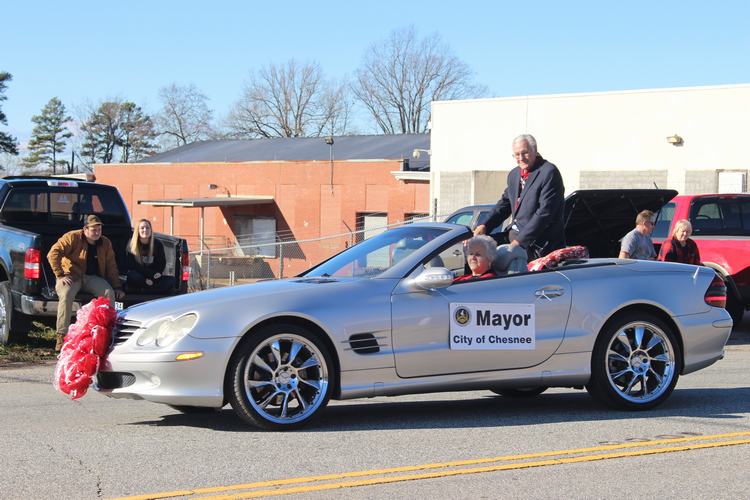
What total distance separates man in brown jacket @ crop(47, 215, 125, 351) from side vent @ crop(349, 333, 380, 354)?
17.3 feet

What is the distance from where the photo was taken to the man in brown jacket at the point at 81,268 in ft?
38.8

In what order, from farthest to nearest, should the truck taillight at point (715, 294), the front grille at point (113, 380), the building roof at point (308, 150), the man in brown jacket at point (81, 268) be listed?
1. the building roof at point (308, 150)
2. the man in brown jacket at point (81, 268)
3. the truck taillight at point (715, 294)
4. the front grille at point (113, 380)

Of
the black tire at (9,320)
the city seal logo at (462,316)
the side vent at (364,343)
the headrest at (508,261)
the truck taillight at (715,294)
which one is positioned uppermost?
the headrest at (508,261)

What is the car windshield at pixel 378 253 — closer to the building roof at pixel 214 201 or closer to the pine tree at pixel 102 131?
the building roof at pixel 214 201

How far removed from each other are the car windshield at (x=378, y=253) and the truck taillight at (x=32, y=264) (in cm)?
490

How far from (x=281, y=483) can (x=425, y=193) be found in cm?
3638

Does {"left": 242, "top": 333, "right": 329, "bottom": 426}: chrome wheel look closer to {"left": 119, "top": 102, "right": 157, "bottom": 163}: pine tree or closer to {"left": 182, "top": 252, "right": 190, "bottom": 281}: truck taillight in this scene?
{"left": 182, "top": 252, "right": 190, "bottom": 281}: truck taillight

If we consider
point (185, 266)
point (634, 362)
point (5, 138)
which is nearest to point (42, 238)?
point (185, 266)

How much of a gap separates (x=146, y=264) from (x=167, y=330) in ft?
19.1

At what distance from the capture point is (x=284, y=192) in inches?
1833

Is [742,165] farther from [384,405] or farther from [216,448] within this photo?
[216,448]

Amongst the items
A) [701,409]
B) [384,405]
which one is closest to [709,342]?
[701,409]

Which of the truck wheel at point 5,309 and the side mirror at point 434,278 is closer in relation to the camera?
the side mirror at point 434,278

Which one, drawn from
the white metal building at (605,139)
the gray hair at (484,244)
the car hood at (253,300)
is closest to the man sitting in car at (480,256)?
the gray hair at (484,244)
